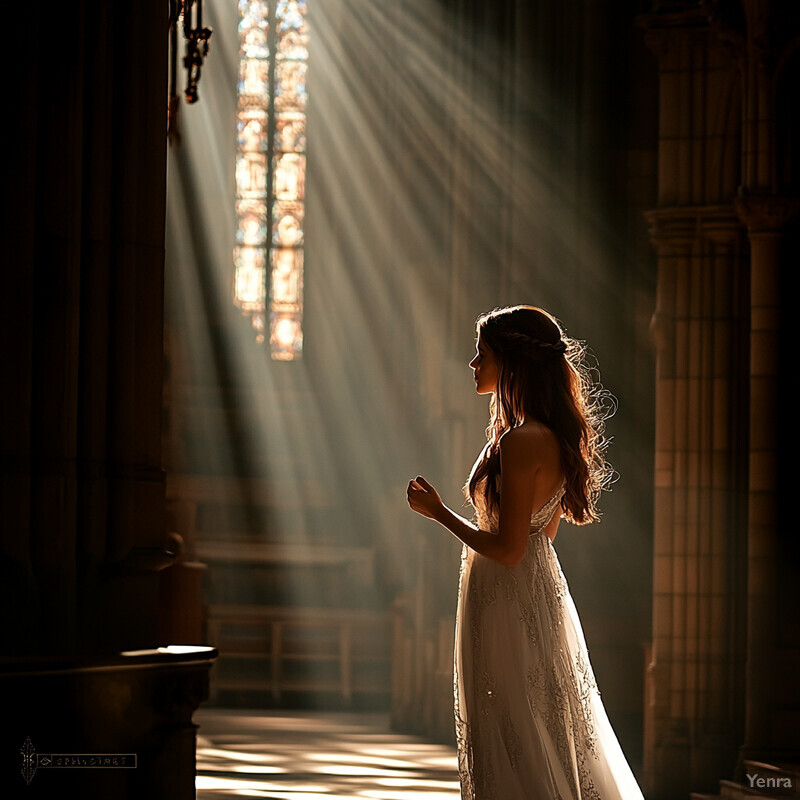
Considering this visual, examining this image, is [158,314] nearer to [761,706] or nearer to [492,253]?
[761,706]

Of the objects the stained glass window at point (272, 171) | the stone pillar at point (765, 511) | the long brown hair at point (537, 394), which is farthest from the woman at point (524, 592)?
the stained glass window at point (272, 171)

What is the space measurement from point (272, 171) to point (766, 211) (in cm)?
1091

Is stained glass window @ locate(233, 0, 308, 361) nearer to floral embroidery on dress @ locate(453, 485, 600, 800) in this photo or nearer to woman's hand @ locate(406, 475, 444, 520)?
floral embroidery on dress @ locate(453, 485, 600, 800)

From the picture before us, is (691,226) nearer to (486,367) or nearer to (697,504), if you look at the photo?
(697,504)

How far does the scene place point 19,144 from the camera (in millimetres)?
4137

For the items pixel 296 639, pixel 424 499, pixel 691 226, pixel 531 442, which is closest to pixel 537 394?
pixel 531 442

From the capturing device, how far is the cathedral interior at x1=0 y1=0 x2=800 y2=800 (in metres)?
4.24

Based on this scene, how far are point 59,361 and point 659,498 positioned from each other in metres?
6.18

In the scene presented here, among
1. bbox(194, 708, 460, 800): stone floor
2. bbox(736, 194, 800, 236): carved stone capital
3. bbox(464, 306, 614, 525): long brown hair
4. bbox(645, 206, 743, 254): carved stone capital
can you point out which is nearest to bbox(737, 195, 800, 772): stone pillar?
bbox(736, 194, 800, 236): carved stone capital

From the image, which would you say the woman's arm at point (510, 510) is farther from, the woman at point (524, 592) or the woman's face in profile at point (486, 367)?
the woman's face in profile at point (486, 367)

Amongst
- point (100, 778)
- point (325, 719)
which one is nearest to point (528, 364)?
point (100, 778)

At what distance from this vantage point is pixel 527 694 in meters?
4.01

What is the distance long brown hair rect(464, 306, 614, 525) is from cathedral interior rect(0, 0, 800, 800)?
1.08m

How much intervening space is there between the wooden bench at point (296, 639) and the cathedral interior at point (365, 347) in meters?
0.04
